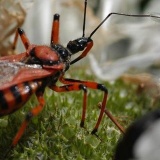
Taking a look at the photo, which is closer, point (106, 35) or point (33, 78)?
point (33, 78)

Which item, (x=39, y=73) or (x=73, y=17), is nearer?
(x=39, y=73)

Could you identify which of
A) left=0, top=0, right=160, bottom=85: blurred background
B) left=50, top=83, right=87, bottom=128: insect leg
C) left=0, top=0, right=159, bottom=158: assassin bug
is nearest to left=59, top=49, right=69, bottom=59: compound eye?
left=0, top=0, right=159, bottom=158: assassin bug

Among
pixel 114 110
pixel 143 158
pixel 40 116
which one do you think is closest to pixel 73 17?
pixel 114 110

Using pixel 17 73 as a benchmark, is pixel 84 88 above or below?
below

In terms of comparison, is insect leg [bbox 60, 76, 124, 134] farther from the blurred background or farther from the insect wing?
the blurred background

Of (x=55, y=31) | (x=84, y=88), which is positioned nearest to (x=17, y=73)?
(x=84, y=88)

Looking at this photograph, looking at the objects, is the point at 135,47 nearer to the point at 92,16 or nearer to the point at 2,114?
the point at 92,16

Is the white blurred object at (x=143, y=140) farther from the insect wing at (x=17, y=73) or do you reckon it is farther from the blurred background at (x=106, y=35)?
the blurred background at (x=106, y=35)

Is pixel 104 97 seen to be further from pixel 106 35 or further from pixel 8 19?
pixel 106 35
